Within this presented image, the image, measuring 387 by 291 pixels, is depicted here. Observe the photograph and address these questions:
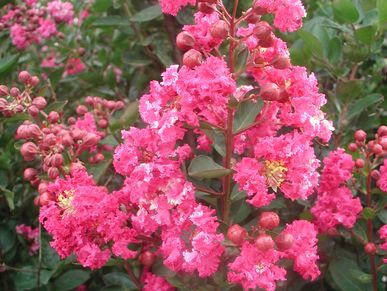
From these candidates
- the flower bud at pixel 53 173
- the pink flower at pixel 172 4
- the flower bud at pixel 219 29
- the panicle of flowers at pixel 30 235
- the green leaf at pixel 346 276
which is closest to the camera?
the flower bud at pixel 219 29

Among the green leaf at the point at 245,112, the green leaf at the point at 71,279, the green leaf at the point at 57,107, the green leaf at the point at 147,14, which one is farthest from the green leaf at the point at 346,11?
the green leaf at the point at 71,279

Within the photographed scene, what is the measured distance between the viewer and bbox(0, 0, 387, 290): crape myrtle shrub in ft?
4.35

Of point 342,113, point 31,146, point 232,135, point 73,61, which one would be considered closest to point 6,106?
point 31,146

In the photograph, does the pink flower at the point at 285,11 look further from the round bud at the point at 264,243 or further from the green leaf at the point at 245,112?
the round bud at the point at 264,243

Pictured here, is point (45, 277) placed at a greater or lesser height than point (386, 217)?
lesser

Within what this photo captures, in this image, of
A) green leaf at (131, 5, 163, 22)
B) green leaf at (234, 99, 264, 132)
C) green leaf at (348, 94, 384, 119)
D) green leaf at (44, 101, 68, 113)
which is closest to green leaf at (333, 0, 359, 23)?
green leaf at (348, 94, 384, 119)

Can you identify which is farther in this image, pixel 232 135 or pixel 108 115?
pixel 108 115

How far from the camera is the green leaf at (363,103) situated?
1969 mm

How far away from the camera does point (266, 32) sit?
1.31m

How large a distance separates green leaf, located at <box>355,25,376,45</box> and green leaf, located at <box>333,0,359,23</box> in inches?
1.9

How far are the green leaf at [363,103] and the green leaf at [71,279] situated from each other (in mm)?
1077

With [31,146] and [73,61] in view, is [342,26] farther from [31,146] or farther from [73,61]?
[73,61]

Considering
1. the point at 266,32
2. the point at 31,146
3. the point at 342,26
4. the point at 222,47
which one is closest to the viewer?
the point at 266,32

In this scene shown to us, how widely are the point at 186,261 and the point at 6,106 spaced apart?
0.77 m
